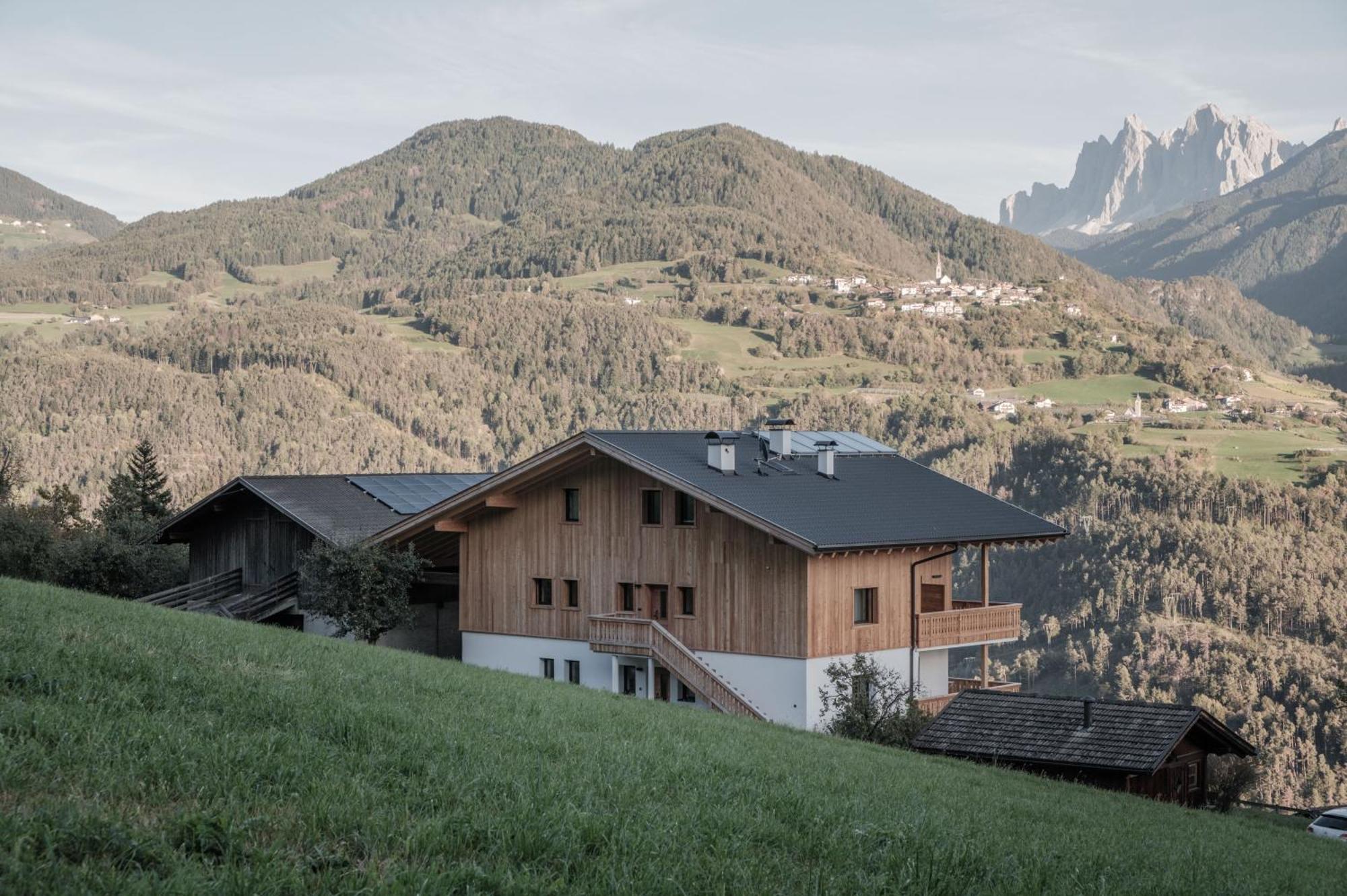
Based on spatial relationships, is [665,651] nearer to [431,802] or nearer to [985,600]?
[985,600]

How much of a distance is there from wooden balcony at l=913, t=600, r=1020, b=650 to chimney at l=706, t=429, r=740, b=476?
6.47m

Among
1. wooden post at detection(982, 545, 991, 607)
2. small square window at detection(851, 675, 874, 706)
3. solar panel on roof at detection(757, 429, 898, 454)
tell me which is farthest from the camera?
wooden post at detection(982, 545, 991, 607)

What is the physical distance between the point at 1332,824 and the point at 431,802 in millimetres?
33143

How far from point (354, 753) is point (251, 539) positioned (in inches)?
1405

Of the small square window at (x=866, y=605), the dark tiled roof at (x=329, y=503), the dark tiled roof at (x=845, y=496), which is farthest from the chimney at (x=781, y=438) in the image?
the dark tiled roof at (x=329, y=503)

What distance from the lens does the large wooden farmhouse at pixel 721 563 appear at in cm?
3347

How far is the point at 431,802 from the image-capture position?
29.9 ft

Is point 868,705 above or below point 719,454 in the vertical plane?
below

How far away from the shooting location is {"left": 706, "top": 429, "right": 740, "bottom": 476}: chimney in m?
36.1

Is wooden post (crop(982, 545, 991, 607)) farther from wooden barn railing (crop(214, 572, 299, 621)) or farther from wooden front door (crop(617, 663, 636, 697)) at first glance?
wooden barn railing (crop(214, 572, 299, 621))

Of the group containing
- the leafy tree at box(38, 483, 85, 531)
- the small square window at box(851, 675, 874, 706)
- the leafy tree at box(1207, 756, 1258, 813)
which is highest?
the leafy tree at box(38, 483, 85, 531)

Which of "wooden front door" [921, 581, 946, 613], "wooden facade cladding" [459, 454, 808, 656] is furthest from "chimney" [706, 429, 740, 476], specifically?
"wooden front door" [921, 581, 946, 613]

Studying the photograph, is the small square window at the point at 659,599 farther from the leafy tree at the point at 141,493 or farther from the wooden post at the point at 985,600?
the leafy tree at the point at 141,493

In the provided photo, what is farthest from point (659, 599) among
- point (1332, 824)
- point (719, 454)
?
point (1332, 824)
